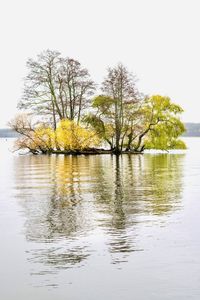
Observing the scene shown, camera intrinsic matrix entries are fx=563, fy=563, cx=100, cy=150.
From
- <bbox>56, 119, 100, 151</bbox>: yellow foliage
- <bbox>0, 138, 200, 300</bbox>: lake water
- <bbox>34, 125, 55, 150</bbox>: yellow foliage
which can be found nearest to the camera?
<bbox>0, 138, 200, 300</bbox>: lake water

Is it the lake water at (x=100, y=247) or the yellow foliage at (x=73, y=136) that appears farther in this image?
the yellow foliage at (x=73, y=136)

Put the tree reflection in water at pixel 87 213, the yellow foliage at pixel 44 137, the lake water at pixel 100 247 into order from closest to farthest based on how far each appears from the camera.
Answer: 1. the lake water at pixel 100 247
2. the tree reflection in water at pixel 87 213
3. the yellow foliage at pixel 44 137

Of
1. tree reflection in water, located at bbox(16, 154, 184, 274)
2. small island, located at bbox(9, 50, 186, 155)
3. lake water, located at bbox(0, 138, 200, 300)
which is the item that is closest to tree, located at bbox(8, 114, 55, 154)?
small island, located at bbox(9, 50, 186, 155)

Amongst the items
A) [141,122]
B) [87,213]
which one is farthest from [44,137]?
[87,213]

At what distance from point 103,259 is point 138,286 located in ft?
5.96

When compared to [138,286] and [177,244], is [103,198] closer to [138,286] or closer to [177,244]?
[177,244]

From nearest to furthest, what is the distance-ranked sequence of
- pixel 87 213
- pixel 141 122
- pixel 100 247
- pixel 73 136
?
pixel 100 247, pixel 87 213, pixel 73 136, pixel 141 122

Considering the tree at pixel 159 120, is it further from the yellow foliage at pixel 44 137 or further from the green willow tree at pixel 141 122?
the yellow foliage at pixel 44 137

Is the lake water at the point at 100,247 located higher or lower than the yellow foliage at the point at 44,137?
lower

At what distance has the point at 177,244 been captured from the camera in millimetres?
12070

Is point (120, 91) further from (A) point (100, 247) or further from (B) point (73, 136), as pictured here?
(A) point (100, 247)

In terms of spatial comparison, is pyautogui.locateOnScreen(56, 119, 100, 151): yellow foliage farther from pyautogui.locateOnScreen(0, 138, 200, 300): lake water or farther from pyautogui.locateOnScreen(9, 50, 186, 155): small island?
pyautogui.locateOnScreen(0, 138, 200, 300): lake water

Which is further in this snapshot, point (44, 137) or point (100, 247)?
point (44, 137)

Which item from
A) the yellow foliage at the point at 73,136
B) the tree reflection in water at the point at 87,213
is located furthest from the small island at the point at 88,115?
the tree reflection in water at the point at 87,213
